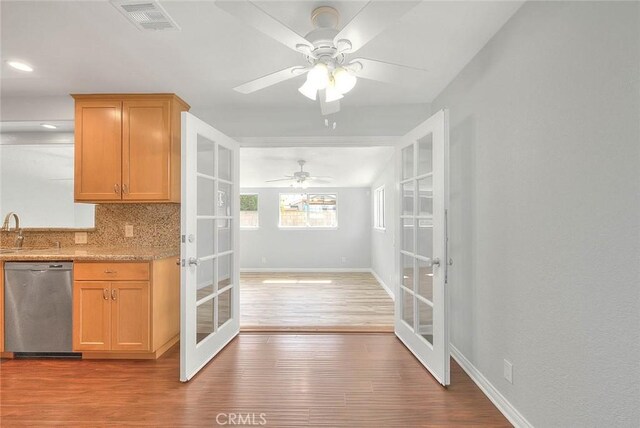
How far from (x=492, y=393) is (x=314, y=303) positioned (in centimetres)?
301

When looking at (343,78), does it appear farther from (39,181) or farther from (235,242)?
(39,181)

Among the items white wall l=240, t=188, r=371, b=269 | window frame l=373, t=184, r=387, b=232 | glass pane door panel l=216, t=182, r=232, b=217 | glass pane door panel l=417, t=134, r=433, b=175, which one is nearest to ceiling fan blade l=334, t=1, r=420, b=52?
glass pane door panel l=417, t=134, r=433, b=175

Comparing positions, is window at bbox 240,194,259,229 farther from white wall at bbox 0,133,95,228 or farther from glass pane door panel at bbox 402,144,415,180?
glass pane door panel at bbox 402,144,415,180

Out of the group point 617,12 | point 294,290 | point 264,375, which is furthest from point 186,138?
point 294,290

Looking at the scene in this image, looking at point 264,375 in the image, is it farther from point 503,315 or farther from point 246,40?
point 246,40

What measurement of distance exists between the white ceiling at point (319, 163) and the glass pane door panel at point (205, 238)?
253cm

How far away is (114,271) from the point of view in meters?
2.84

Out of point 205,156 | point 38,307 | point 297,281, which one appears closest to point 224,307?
point 205,156

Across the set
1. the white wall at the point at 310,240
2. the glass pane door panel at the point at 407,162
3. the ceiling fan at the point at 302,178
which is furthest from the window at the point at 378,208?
the glass pane door panel at the point at 407,162

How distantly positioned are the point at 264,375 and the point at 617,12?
9.32ft

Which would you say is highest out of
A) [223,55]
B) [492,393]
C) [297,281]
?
[223,55]

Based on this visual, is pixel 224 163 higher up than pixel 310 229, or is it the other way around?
pixel 224 163

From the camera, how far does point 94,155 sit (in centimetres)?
316

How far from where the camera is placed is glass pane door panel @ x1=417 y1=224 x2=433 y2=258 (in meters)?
2.66
